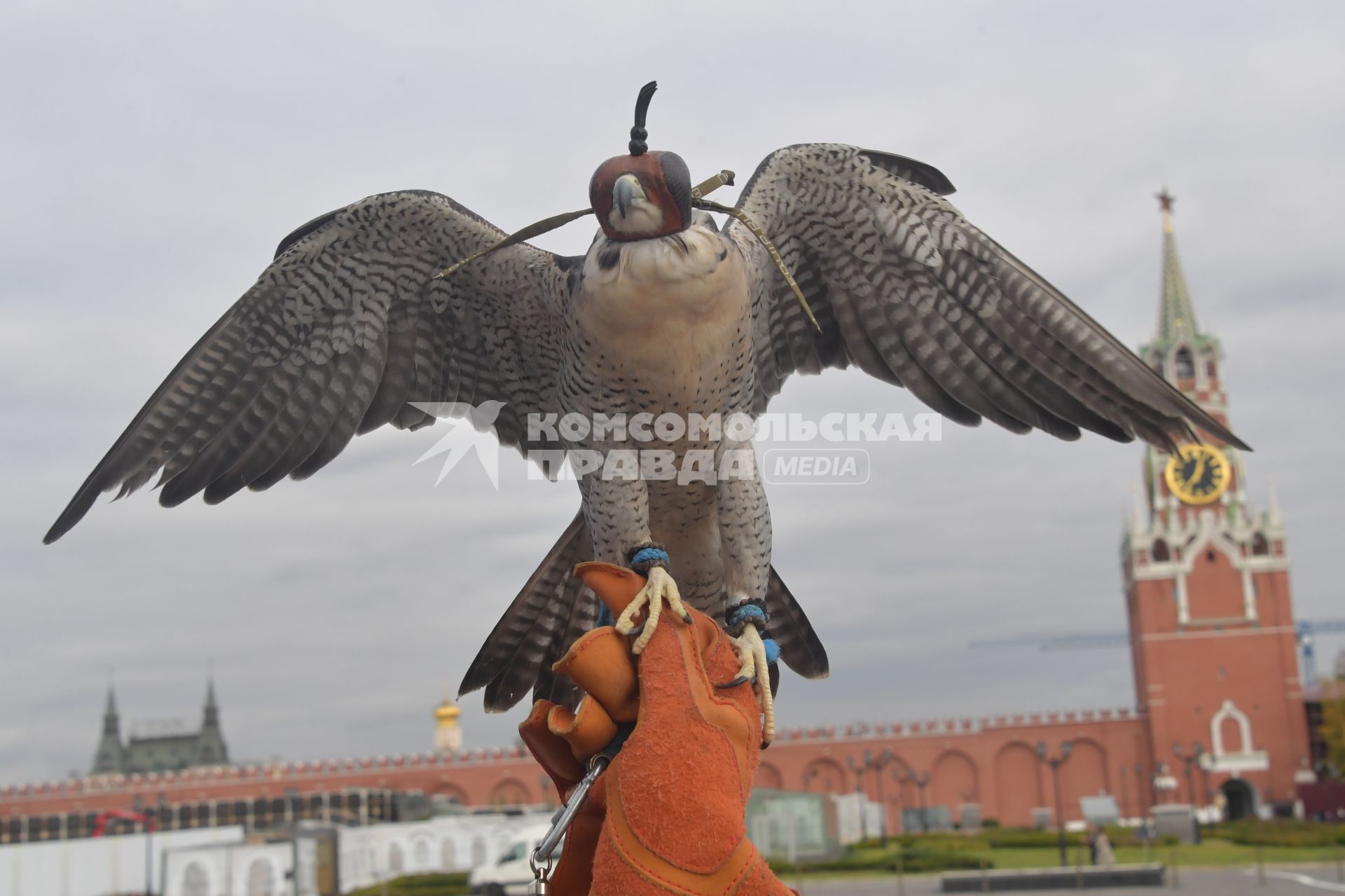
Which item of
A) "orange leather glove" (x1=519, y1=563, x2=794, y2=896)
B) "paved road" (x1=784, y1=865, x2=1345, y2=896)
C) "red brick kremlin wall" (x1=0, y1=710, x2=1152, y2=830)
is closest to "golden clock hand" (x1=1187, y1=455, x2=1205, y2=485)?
"red brick kremlin wall" (x1=0, y1=710, x2=1152, y2=830)

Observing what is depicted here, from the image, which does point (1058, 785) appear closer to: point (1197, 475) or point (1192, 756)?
point (1192, 756)

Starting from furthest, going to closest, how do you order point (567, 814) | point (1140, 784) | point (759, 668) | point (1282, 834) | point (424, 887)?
point (1140, 784)
point (1282, 834)
point (424, 887)
point (759, 668)
point (567, 814)

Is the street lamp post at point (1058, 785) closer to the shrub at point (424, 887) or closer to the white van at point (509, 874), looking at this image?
the white van at point (509, 874)

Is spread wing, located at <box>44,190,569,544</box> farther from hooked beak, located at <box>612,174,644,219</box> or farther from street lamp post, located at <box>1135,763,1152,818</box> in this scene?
street lamp post, located at <box>1135,763,1152,818</box>

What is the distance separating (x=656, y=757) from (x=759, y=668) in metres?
0.78

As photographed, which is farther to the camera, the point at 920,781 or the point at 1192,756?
the point at 1192,756

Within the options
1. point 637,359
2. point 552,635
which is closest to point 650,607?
point 637,359

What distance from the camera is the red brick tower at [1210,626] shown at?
178 ft

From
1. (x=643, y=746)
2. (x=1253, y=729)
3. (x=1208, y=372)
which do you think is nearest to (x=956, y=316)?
(x=643, y=746)

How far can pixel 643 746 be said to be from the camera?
3.63 metres

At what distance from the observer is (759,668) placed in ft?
14.0

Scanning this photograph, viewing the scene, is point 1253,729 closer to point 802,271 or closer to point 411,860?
point 411,860

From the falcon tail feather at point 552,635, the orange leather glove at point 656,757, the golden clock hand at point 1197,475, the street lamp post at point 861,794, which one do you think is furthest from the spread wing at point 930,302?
the golden clock hand at point 1197,475

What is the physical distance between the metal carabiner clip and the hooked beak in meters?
1.83
